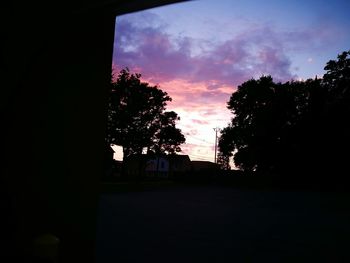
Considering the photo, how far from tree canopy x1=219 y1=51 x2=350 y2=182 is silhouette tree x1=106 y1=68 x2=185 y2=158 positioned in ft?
36.4

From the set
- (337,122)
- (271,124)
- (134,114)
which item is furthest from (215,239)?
(271,124)

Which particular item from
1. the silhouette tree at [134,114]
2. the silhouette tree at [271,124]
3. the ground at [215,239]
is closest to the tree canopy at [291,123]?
the silhouette tree at [271,124]

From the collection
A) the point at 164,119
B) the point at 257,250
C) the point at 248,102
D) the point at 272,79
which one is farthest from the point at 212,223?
the point at 272,79

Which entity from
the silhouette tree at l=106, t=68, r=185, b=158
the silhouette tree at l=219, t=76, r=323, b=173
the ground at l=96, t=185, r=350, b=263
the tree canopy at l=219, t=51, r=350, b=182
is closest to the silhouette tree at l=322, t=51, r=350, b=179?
the tree canopy at l=219, t=51, r=350, b=182

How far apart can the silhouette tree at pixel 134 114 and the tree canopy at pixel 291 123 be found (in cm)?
1109

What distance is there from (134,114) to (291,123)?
20904mm

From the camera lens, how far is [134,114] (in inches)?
1358

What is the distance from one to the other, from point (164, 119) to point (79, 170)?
38095 mm

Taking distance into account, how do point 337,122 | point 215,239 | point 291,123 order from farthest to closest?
1. point 291,123
2. point 337,122
3. point 215,239

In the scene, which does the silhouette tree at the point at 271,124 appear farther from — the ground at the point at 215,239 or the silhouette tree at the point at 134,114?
the ground at the point at 215,239

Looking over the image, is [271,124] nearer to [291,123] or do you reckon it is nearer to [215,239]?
[291,123]

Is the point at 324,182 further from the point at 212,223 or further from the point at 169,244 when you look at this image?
the point at 169,244

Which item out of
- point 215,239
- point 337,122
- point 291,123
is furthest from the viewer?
point 291,123

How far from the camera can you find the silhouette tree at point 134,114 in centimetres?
3328
